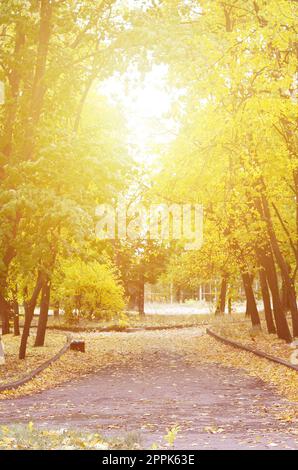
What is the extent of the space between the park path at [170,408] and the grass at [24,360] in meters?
1.62

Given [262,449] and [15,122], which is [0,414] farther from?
[15,122]

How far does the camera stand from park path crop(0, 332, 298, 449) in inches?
355

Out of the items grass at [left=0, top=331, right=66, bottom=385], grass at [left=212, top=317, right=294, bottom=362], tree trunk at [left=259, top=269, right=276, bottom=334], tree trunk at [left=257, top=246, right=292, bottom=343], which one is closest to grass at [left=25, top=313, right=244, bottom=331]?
Answer: grass at [left=0, top=331, right=66, bottom=385]

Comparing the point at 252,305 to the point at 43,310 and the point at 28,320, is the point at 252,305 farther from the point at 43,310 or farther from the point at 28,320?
the point at 28,320

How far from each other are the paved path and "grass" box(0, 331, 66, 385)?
1617mm

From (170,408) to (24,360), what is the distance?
31.9ft

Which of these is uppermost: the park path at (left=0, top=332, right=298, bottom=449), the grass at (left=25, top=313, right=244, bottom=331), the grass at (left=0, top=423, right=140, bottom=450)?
the grass at (left=25, top=313, right=244, bottom=331)

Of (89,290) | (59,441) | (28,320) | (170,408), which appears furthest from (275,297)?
(89,290)

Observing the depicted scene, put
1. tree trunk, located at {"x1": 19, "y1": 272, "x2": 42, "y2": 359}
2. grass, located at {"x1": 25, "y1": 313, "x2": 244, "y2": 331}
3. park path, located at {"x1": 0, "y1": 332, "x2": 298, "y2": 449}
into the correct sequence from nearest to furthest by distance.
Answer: park path, located at {"x1": 0, "y1": 332, "x2": 298, "y2": 449}, tree trunk, located at {"x1": 19, "y1": 272, "x2": 42, "y2": 359}, grass, located at {"x1": 25, "y1": 313, "x2": 244, "y2": 331}

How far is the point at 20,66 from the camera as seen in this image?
1772 cm

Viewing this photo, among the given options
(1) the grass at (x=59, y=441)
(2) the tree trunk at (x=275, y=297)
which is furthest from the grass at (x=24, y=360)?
(2) the tree trunk at (x=275, y=297)

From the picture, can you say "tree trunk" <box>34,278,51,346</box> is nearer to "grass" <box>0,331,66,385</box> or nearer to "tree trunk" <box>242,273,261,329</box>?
"grass" <box>0,331,66,385</box>

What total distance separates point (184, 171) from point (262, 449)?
11.0 metres

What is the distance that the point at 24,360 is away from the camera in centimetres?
2078
